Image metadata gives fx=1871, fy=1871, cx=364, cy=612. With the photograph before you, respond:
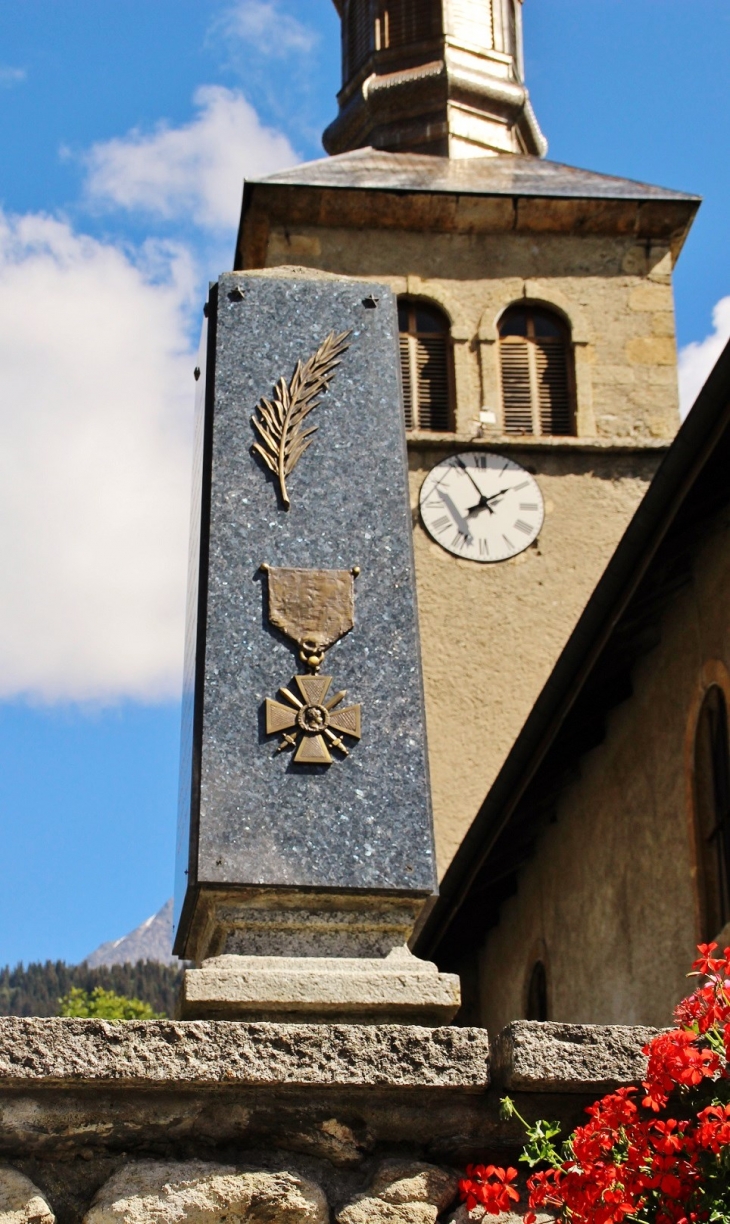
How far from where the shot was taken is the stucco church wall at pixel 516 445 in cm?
1847

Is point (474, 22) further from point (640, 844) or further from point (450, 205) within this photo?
point (640, 844)

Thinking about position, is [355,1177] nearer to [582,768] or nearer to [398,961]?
[398,961]

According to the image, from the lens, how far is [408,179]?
2112cm

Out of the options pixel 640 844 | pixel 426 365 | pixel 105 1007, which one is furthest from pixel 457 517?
pixel 105 1007

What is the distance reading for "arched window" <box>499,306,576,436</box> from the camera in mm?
20219

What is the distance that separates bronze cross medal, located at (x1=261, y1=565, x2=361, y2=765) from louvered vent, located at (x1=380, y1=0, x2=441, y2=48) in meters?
20.7

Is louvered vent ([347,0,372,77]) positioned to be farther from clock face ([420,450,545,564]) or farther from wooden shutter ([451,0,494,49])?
clock face ([420,450,545,564])

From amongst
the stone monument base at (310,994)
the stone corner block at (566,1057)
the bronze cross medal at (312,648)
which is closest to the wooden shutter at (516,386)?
the bronze cross medal at (312,648)

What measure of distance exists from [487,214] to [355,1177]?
1827cm

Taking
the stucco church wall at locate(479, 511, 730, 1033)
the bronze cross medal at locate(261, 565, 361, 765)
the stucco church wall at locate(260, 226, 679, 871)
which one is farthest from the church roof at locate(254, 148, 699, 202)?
the bronze cross medal at locate(261, 565, 361, 765)

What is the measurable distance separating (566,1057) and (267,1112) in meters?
0.58

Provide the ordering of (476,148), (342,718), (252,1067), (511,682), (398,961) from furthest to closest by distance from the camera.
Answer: (476,148) → (511,682) → (342,718) → (398,961) → (252,1067)

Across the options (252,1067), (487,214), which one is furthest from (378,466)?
(487,214)

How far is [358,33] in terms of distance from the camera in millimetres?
25125
